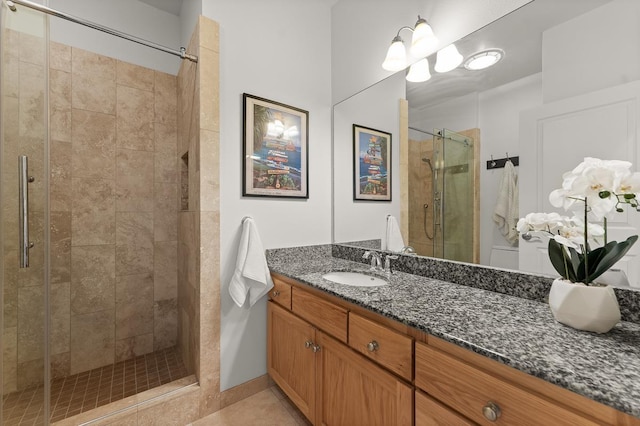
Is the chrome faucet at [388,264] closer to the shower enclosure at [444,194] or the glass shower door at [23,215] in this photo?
the shower enclosure at [444,194]

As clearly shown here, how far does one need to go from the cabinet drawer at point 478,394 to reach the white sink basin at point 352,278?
2.29ft

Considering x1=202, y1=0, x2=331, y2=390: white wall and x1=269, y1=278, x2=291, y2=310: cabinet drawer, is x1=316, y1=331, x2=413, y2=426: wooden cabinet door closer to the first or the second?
x1=269, y1=278, x2=291, y2=310: cabinet drawer

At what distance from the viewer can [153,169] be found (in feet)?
7.55

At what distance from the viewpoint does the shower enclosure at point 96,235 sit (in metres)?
1.21

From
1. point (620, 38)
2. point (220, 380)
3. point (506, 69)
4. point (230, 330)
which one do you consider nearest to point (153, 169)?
point (230, 330)

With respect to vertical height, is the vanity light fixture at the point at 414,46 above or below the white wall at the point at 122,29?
below

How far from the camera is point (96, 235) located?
2074mm

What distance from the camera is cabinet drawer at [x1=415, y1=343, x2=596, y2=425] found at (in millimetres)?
603

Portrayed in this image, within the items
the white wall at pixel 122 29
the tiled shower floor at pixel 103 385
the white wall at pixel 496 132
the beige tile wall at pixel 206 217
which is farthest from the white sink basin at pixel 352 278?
the white wall at pixel 122 29

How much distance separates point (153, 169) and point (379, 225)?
192 cm

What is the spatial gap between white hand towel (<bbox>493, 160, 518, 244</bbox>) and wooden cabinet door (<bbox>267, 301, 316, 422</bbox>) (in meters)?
1.00

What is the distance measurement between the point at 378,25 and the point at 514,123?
115 cm

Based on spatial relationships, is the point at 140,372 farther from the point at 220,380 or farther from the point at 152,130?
the point at 152,130

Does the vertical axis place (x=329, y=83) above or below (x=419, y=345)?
above
